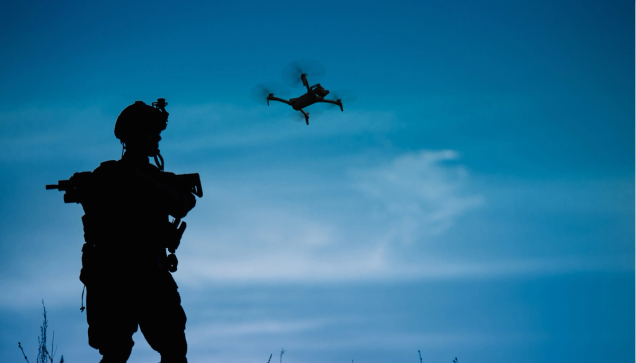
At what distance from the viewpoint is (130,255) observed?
8344 millimetres

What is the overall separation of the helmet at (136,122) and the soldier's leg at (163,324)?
2.34 metres

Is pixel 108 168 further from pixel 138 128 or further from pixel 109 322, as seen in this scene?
pixel 109 322

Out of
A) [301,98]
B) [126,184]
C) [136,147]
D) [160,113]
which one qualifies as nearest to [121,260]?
[126,184]

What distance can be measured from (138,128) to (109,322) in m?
3.00

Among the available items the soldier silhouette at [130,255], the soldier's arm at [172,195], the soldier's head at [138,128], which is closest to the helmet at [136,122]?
the soldier's head at [138,128]

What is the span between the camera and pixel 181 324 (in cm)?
833

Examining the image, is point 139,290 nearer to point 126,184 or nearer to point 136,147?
point 126,184

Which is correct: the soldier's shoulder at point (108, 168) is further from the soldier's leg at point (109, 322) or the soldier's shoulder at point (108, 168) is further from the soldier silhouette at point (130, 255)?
the soldier's leg at point (109, 322)

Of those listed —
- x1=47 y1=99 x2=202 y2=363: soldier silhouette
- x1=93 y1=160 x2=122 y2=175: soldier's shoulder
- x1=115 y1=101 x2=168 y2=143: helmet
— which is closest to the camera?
x1=47 y1=99 x2=202 y2=363: soldier silhouette

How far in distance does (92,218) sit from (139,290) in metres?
1.31

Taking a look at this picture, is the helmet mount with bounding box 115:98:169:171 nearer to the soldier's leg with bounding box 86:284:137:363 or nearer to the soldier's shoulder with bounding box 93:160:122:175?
the soldier's shoulder with bounding box 93:160:122:175

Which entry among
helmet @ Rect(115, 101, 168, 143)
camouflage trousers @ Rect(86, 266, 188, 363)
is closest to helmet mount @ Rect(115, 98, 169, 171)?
helmet @ Rect(115, 101, 168, 143)

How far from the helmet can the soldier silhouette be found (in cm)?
42

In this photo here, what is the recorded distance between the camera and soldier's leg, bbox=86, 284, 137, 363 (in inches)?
312
